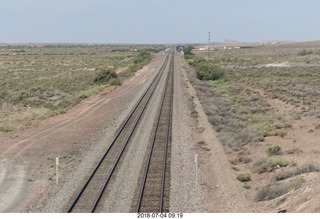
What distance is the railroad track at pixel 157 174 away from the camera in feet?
51.9

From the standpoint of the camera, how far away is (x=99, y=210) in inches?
599

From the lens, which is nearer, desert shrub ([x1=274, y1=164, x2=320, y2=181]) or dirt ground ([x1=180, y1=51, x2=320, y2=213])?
dirt ground ([x1=180, y1=51, x2=320, y2=213])

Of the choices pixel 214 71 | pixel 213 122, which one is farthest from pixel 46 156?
pixel 214 71

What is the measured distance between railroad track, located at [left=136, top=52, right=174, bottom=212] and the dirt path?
10.9 ft

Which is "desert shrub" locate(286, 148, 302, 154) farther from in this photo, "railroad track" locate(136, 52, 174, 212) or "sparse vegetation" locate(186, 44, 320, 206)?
"railroad track" locate(136, 52, 174, 212)

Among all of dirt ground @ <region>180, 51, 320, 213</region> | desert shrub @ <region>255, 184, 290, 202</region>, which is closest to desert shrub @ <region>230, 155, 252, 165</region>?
dirt ground @ <region>180, 51, 320, 213</region>

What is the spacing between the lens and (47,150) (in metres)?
25.6

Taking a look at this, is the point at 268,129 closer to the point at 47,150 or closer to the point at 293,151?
the point at 293,151

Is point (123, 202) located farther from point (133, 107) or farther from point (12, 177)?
point (133, 107)

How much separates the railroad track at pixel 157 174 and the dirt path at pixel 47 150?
3.33m

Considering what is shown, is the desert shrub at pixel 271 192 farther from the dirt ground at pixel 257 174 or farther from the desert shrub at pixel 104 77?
the desert shrub at pixel 104 77

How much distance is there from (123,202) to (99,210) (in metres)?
1.09

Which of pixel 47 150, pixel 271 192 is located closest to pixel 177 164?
pixel 271 192

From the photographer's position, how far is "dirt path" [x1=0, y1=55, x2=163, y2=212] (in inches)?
703
